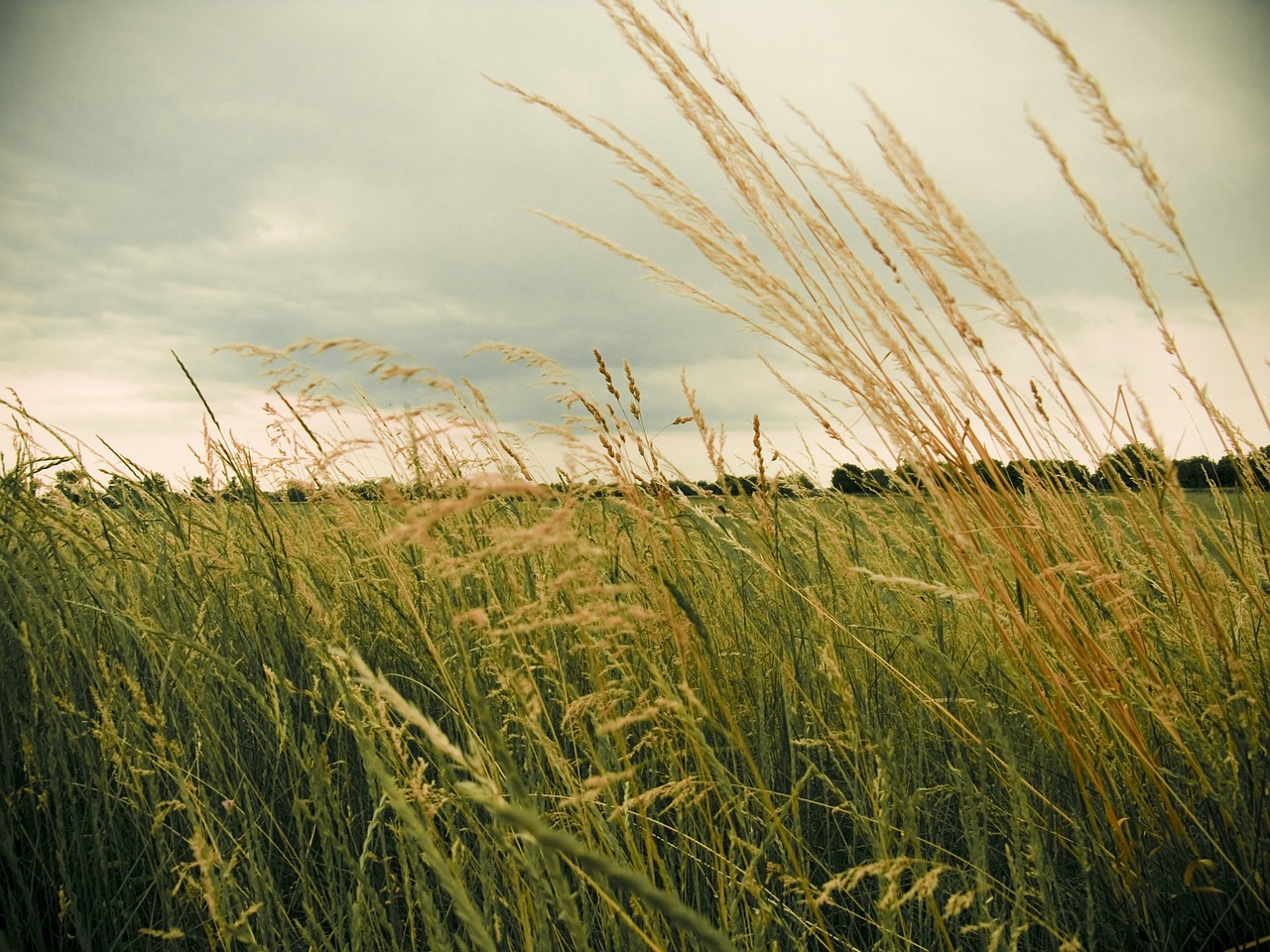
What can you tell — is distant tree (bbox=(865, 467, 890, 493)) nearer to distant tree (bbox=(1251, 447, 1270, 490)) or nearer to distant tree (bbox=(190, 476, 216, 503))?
distant tree (bbox=(1251, 447, 1270, 490))

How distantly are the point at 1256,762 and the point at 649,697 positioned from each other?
1190mm

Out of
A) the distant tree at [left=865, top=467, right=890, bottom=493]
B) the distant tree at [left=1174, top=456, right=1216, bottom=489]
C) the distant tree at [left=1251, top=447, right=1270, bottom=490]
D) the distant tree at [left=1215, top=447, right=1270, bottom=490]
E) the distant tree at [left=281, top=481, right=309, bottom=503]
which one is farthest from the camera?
the distant tree at [left=1174, top=456, right=1216, bottom=489]

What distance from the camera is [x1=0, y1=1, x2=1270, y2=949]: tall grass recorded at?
120 cm

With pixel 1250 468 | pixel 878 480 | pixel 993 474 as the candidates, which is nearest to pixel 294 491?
pixel 878 480

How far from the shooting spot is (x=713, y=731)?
70.6 inches

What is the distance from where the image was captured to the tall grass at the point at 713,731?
1198 mm

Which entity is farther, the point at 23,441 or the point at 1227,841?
the point at 23,441

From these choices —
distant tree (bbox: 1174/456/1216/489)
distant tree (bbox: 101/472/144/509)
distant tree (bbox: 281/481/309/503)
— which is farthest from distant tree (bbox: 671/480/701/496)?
distant tree (bbox: 1174/456/1216/489)

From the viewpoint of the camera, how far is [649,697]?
1752mm

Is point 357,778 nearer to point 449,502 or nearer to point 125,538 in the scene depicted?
point 449,502

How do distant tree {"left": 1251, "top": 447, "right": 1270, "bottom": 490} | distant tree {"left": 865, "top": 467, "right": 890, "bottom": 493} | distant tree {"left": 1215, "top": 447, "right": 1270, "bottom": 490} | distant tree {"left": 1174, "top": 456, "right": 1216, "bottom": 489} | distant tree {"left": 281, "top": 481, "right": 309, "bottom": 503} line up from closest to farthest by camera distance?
distant tree {"left": 1215, "top": 447, "right": 1270, "bottom": 490}
distant tree {"left": 1251, "top": 447, "right": 1270, "bottom": 490}
distant tree {"left": 281, "top": 481, "right": 309, "bottom": 503}
distant tree {"left": 865, "top": 467, "right": 890, "bottom": 493}
distant tree {"left": 1174, "top": 456, "right": 1216, "bottom": 489}

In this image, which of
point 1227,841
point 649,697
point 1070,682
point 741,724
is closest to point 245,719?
point 649,697

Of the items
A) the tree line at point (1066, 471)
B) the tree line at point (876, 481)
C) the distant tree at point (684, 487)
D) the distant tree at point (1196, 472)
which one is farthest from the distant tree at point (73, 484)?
the distant tree at point (1196, 472)

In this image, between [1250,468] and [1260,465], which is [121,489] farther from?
[1260,465]
